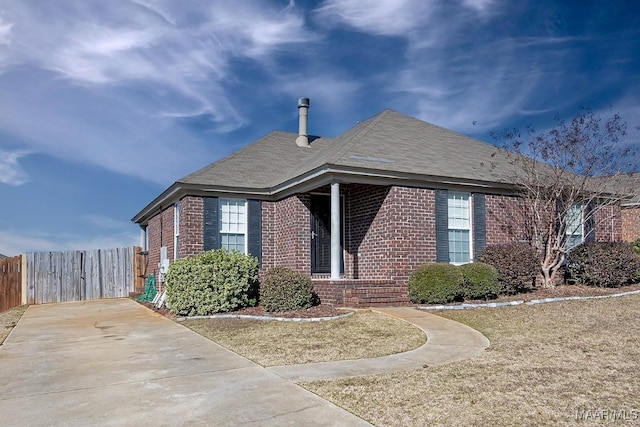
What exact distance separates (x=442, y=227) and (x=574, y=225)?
5200mm

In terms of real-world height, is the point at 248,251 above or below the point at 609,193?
below

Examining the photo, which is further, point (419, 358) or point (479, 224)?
point (479, 224)

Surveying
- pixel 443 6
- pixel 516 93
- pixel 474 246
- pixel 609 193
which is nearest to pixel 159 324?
pixel 474 246

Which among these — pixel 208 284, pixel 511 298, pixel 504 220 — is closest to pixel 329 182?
pixel 208 284

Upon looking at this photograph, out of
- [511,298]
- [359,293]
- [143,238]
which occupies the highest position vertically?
[143,238]

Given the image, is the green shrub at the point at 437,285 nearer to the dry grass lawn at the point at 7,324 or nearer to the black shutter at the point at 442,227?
the black shutter at the point at 442,227

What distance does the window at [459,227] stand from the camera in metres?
13.9

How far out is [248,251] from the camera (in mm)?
14609

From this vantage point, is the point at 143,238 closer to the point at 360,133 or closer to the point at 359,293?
the point at 360,133

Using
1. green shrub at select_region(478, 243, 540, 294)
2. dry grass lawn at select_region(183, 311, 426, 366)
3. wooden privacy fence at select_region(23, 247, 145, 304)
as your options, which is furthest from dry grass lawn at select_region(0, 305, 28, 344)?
green shrub at select_region(478, 243, 540, 294)

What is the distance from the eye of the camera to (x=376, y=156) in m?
13.4

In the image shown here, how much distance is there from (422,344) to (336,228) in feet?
16.7

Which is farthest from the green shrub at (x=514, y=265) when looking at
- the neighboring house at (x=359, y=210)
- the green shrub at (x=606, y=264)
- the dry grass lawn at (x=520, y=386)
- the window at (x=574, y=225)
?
the dry grass lawn at (x=520, y=386)

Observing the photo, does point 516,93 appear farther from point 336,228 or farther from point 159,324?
point 159,324
